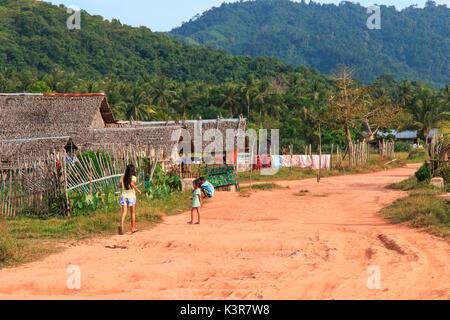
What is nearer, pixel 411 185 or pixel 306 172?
pixel 411 185

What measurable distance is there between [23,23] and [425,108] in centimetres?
5455

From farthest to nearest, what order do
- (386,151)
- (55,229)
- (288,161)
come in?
(386,151) → (288,161) → (55,229)

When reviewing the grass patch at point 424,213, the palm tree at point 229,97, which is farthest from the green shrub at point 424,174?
the palm tree at point 229,97

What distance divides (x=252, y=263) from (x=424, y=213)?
4667mm

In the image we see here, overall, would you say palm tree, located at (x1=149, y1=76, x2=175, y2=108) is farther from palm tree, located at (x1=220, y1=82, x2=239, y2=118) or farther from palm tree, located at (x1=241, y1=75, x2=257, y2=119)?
palm tree, located at (x1=241, y1=75, x2=257, y2=119)

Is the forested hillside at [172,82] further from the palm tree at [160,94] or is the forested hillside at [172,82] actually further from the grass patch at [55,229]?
the grass patch at [55,229]

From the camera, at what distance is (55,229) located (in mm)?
9219

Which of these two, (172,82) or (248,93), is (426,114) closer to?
(248,93)

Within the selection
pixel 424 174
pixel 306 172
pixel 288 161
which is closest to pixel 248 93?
pixel 288 161

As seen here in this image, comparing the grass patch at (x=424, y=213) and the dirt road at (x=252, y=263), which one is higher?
the grass patch at (x=424, y=213)

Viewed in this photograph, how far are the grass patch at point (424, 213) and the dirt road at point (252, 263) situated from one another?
1.05 ft

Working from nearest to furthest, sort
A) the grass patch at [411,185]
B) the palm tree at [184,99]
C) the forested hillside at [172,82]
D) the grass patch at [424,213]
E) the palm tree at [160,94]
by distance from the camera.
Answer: the grass patch at [424,213]
the grass patch at [411,185]
the forested hillside at [172,82]
the palm tree at [160,94]
the palm tree at [184,99]

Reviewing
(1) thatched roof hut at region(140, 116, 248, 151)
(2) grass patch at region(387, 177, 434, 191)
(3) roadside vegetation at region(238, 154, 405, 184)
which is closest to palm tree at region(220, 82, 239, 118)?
(1) thatched roof hut at region(140, 116, 248, 151)

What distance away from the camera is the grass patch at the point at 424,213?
8734 millimetres
